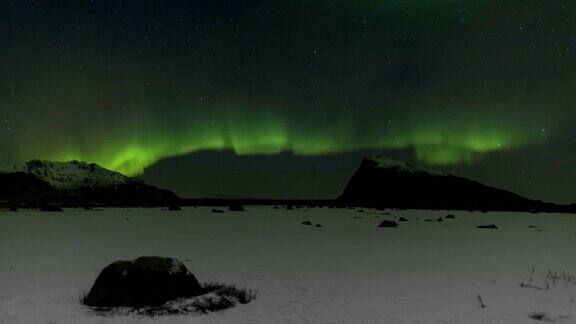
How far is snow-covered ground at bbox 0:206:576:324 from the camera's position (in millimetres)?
10586

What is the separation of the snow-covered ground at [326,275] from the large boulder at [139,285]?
0.62 meters

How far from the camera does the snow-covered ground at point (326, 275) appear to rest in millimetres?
10586

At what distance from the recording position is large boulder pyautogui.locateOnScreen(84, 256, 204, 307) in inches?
432

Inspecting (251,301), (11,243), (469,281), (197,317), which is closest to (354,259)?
(469,281)

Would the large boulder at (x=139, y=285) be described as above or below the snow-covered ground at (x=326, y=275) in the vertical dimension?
above

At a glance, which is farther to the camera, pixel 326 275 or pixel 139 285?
pixel 326 275

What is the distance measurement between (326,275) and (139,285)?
21.6ft

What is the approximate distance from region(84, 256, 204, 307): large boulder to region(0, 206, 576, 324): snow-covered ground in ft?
2.02

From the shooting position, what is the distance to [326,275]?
1584cm

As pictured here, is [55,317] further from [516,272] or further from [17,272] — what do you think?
[516,272]

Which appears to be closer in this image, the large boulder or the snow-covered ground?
A: the snow-covered ground

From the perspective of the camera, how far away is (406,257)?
20.7 meters

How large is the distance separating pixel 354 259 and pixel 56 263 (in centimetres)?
1106

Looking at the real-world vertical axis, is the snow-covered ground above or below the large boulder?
below
